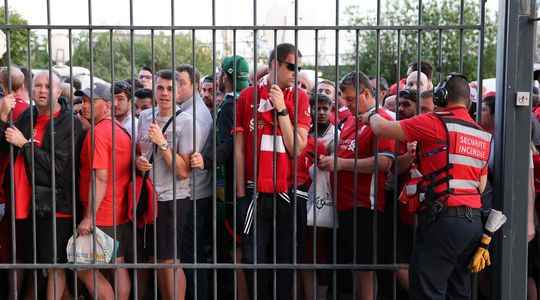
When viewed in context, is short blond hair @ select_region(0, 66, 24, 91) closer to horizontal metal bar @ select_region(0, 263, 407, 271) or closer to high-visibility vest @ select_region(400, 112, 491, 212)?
horizontal metal bar @ select_region(0, 263, 407, 271)

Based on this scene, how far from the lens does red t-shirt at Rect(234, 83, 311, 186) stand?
4941mm

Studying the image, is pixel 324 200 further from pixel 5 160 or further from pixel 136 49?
pixel 136 49

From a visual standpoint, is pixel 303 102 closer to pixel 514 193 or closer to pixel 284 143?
pixel 284 143

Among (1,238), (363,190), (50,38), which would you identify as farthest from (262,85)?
(1,238)

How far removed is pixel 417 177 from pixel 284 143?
2.82 ft

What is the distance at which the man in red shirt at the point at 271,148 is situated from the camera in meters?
4.86

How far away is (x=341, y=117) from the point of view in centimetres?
609

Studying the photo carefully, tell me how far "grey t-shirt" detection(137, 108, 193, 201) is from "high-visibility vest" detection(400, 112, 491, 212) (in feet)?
5.26

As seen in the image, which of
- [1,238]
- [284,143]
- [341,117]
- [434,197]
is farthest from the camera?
[341,117]

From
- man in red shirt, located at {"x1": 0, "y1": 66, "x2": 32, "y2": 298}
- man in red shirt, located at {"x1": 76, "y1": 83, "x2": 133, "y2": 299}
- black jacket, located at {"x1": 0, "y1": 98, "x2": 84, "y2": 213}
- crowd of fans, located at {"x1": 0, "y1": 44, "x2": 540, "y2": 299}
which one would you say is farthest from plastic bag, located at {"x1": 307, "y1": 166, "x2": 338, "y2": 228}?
man in red shirt, located at {"x1": 0, "y1": 66, "x2": 32, "y2": 298}

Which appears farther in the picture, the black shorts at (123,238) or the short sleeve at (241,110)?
the black shorts at (123,238)

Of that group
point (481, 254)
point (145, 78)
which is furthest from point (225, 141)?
point (145, 78)

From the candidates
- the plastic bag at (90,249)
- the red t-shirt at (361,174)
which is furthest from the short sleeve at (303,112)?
the plastic bag at (90,249)

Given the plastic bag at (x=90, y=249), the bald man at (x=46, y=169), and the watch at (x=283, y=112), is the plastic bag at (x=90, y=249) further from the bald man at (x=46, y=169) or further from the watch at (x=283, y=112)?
the watch at (x=283, y=112)
